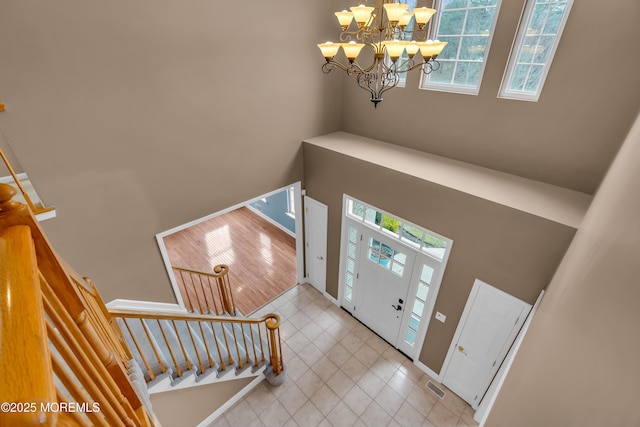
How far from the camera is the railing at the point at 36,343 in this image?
0.40 meters

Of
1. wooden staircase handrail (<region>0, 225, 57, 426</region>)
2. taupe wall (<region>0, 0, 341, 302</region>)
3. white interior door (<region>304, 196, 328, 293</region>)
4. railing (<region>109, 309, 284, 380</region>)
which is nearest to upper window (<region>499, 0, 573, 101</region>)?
taupe wall (<region>0, 0, 341, 302</region>)

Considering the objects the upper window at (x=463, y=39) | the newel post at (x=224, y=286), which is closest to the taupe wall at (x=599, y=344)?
the upper window at (x=463, y=39)

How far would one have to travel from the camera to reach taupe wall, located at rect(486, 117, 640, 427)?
722 millimetres

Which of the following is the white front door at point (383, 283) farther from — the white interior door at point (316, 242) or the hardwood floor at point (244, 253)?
the hardwood floor at point (244, 253)

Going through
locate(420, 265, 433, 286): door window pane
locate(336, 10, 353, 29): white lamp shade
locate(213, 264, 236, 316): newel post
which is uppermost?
locate(336, 10, 353, 29): white lamp shade

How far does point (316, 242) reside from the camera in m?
5.25

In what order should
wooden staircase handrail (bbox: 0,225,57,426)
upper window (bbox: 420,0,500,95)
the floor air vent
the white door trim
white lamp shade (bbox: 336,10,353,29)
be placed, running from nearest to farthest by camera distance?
wooden staircase handrail (bbox: 0,225,57,426)
white lamp shade (bbox: 336,10,353,29)
upper window (bbox: 420,0,500,95)
the white door trim
the floor air vent

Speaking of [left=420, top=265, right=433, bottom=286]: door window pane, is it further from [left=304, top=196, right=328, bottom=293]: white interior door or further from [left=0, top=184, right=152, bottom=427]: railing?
[left=0, top=184, right=152, bottom=427]: railing

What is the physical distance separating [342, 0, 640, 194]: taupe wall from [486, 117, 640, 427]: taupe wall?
1826mm

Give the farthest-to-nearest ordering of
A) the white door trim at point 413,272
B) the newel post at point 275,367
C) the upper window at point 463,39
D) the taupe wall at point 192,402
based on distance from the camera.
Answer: the newel post at point 275,367 < the white door trim at point 413,272 < the upper window at point 463,39 < the taupe wall at point 192,402

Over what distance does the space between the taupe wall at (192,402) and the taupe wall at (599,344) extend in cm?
295

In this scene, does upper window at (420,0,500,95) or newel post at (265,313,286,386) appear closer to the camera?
upper window at (420,0,500,95)

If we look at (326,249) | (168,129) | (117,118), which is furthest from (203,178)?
(326,249)

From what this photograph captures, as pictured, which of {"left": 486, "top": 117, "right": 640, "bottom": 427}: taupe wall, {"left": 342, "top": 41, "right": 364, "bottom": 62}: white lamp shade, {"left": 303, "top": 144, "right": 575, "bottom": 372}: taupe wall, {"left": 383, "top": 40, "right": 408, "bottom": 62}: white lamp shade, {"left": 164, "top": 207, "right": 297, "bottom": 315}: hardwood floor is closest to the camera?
{"left": 486, "top": 117, "right": 640, "bottom": 427}: taupe wall
